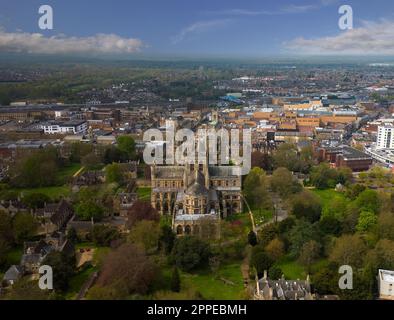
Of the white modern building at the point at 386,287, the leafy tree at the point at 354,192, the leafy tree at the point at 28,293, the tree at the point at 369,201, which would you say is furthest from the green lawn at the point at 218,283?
the leafy tree at the point at 354,192

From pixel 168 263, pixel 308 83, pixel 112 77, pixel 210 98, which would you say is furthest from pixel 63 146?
pixel 308 83

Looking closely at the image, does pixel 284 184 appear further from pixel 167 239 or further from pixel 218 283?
pixel 218 283

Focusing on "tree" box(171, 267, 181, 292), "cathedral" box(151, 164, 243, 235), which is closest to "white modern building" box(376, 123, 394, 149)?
"cathedral" box(151, 164, 243, 235)

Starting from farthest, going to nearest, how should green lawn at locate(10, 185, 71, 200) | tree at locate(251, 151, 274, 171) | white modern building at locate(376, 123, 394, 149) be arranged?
white modern building at locate(376, 123, 394, 149) < tree at locate(251, 151, 274, 171) < green lawn at locate(10, 185, 71, 200)

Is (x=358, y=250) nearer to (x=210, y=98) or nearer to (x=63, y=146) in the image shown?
(x=63, y=146)

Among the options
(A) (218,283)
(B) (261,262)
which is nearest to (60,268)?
(A) (218,283)

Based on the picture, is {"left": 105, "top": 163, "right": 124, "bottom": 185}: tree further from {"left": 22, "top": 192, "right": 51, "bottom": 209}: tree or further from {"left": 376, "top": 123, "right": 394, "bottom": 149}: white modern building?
{"left": 376, "top": 123, "right": 394, "bottom": 149}: white modern building

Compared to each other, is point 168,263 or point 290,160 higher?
point 290,160
